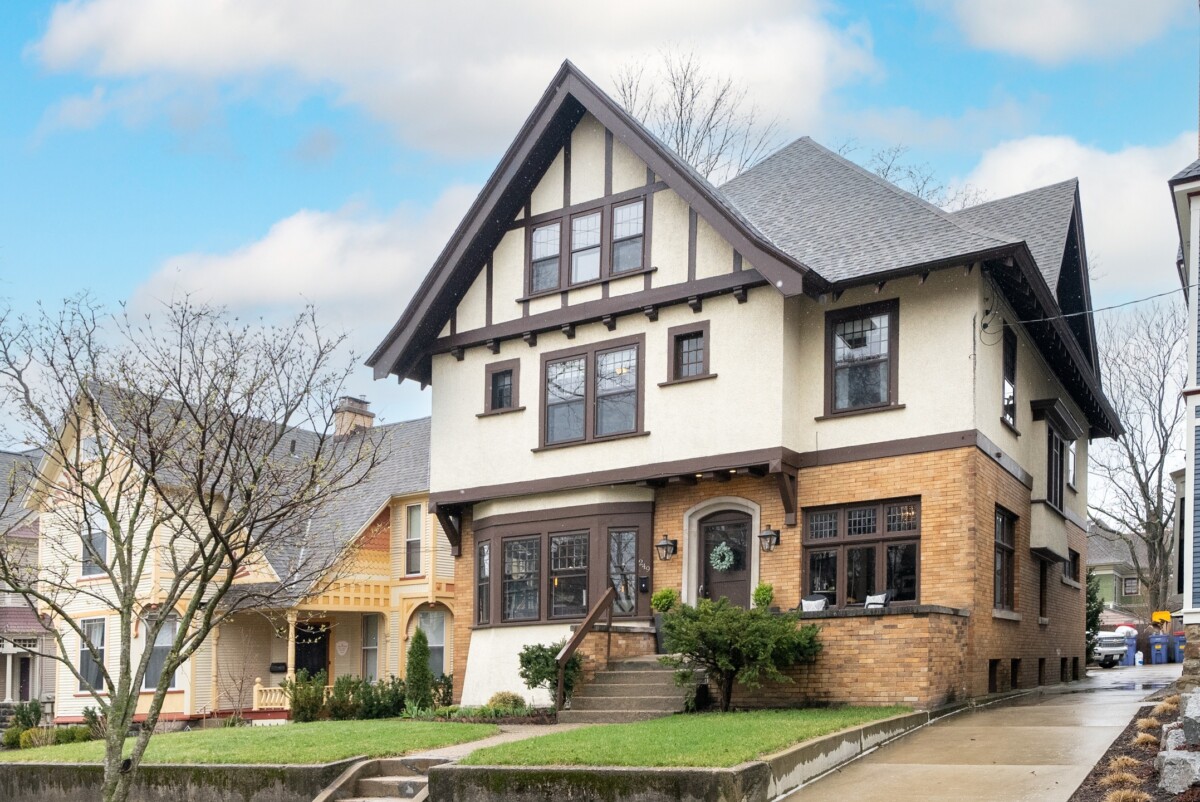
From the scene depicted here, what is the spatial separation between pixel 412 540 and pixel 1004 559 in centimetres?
1531

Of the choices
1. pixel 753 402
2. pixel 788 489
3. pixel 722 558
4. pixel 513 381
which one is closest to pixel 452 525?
pixel 513 381

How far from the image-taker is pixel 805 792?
43.0ft

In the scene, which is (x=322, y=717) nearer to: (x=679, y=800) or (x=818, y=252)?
(x=818, y=252)

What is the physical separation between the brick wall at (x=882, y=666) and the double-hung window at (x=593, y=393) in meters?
5.08

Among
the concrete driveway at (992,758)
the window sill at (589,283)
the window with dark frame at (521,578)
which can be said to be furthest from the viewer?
the window with dark frame at (521,578)

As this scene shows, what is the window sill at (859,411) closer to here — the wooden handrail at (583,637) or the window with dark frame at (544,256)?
the wooden handrail at (583,637)

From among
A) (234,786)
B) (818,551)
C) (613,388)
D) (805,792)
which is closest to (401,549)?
(613,388)

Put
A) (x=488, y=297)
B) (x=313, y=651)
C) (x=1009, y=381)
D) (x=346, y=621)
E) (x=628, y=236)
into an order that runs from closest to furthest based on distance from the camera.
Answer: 1. (x=1009, y=381)
2. (x=628, y=236)
3. (x=488, y=297)
4. (x=346, y=621)
5. (x=313, y=651)

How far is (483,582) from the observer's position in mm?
23797

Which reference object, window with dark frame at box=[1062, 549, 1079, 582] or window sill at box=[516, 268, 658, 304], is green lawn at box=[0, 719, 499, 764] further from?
window with dark frame at box=[1062, 549, 1079, 582]

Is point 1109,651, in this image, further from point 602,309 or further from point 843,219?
point 602,309

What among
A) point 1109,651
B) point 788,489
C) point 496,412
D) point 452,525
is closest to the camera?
point 788,489

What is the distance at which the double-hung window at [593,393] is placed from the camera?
21938 mm

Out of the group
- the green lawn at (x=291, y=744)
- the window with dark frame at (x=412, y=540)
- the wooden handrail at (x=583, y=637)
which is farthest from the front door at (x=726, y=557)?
the window with dark frame at (x=412, y=540)
